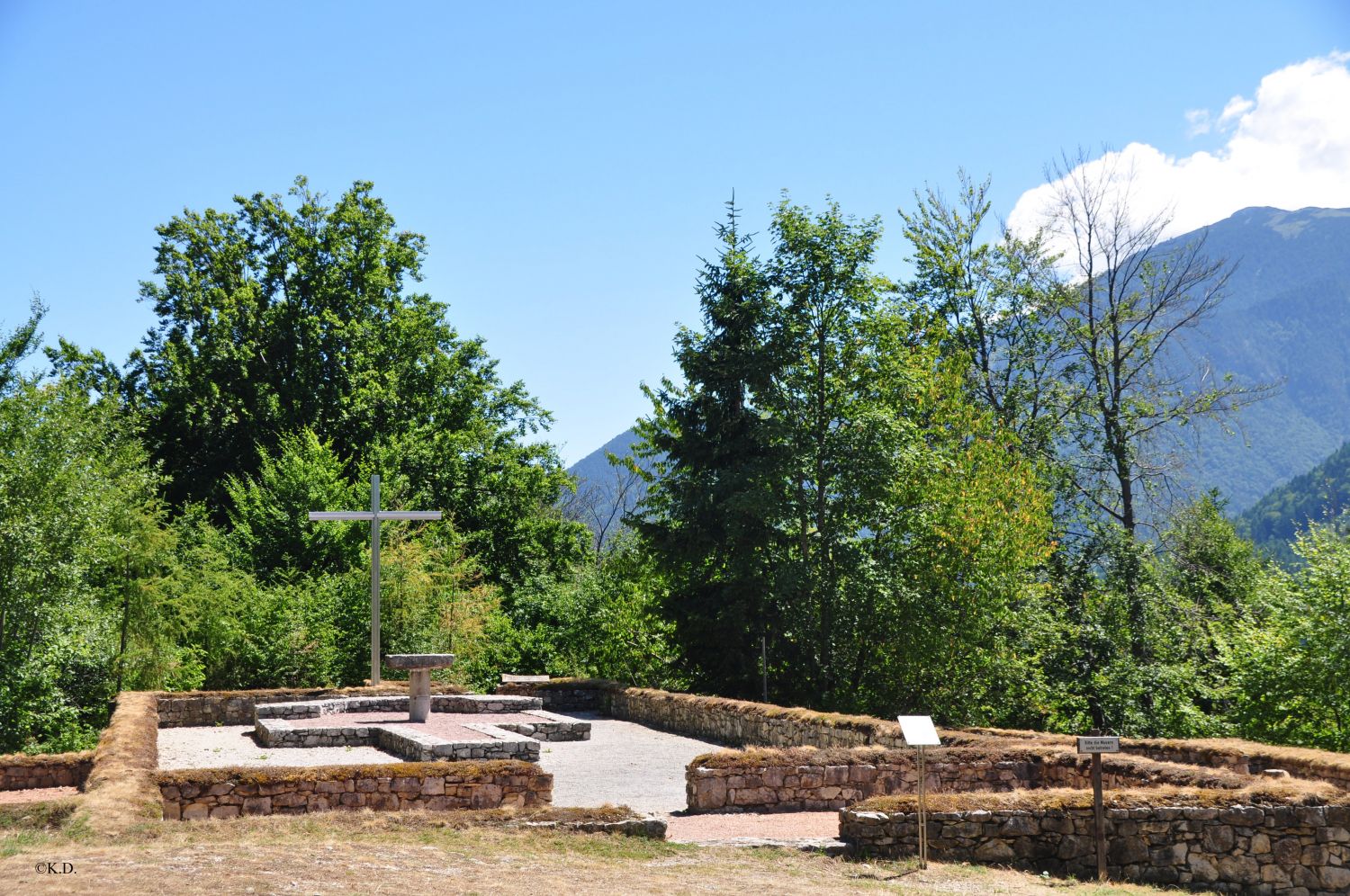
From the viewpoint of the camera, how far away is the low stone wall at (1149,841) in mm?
9250

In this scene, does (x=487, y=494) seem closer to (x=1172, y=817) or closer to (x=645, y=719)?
(x=645, y=719)

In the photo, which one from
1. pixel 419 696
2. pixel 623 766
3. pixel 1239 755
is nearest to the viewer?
pixel 1239 755

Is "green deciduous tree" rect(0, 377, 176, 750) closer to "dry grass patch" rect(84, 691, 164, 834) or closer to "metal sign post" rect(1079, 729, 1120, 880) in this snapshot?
Answer: "dry grass patch" rect(84, 691, 164, 834)

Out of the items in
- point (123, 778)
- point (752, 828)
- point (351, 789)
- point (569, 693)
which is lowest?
point (752, 828)

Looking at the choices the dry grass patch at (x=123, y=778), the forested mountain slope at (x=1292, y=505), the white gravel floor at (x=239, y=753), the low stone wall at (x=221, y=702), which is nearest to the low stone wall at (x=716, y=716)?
the low stone wall at (x=221, y=702)

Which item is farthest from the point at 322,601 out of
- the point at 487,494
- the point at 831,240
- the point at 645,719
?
the point at 831,240

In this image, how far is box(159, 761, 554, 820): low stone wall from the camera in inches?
404

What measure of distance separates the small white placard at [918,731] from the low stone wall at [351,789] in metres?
3.53

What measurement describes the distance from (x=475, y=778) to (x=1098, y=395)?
79.5 feet

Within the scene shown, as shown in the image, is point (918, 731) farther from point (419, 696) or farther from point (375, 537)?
point (375, 537)

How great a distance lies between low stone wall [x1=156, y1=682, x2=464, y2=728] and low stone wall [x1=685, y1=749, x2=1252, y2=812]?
36.9 ft

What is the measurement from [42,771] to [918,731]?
1033 centimetres

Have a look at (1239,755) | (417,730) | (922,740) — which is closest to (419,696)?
(417,730)

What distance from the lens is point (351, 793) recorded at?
1053 centimetres
